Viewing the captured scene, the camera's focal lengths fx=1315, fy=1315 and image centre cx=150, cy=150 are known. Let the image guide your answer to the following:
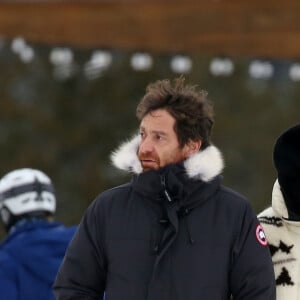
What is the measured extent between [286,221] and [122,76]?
867 cm

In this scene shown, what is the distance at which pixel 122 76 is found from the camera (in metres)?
12.8

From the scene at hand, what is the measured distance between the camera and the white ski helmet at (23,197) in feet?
18.8

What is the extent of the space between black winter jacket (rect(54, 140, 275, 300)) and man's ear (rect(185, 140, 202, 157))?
1.3 inches

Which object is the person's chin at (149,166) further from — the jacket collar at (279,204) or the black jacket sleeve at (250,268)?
the jacket collar at (279,204)

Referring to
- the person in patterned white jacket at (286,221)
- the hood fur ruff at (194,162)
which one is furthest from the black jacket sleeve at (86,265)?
the person in patterned white jacket at (286,221)

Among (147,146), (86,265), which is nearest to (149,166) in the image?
(147,146)

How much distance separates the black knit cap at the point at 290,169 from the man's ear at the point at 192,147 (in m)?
0.32

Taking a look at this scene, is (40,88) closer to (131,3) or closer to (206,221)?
(131,3)

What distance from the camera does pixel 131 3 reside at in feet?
41.4

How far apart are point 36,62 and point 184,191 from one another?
352 inches

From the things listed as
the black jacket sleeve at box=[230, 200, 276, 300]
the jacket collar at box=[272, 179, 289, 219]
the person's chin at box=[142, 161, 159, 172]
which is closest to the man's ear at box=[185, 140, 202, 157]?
the person's chin at box=[142, 161, 159, 172]

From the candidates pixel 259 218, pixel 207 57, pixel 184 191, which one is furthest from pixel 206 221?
pixel 207 57

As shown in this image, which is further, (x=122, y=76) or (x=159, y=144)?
(x=122, y=76)

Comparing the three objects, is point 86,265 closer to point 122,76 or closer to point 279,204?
point 279,204
